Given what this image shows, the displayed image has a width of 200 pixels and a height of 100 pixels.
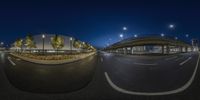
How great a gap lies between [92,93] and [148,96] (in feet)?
5.83

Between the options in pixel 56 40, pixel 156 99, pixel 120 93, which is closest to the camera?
pixel 156 99

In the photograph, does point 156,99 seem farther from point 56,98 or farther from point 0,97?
point 0,97

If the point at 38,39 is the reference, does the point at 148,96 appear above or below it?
below

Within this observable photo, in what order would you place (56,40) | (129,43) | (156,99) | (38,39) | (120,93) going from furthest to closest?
(38,39)
(56,40)
(129,43)
(120,93)
(156,99)

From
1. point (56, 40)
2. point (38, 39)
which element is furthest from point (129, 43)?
point (38, 39)

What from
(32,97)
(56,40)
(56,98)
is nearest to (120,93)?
(56,98)

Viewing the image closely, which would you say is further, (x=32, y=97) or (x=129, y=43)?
(x=129, y=43)

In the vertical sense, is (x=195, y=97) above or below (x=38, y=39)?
below

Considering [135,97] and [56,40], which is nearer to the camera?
[135,97]

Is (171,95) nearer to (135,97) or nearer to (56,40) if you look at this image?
(135,97)

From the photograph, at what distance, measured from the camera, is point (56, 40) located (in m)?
127

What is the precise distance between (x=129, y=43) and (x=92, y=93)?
7876 cm

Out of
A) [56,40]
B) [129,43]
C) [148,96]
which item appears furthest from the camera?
[56,40]

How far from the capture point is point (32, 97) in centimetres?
678
